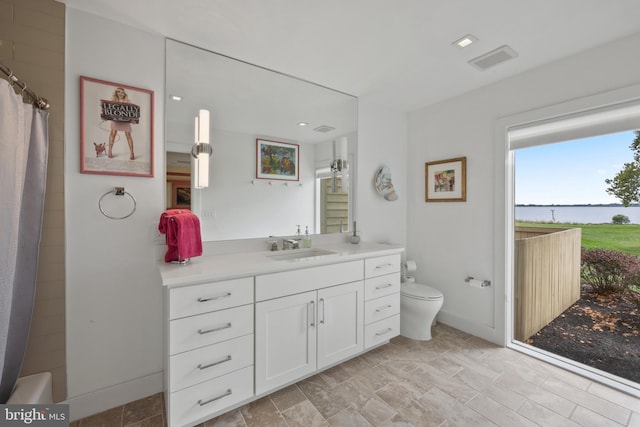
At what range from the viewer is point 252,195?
7.11ft

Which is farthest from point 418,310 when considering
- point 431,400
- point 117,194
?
point 117,194

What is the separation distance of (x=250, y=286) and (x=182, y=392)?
61cm

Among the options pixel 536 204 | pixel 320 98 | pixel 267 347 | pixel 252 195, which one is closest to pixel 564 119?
pixel 536 204

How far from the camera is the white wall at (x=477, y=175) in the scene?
6.43ft

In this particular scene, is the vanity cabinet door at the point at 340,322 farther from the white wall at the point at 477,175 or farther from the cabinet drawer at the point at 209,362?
the white wall at the point at 477,175

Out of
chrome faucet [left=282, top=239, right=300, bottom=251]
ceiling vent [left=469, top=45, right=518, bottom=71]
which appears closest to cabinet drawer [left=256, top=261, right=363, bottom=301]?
chrome faucet [left=282, top=239, right=300, bottom=251]

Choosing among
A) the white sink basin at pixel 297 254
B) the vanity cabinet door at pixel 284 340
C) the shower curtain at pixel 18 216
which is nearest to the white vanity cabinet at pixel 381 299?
the white sink basin at pixel 297 254

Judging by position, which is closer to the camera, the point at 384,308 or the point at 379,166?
the point at 384,308

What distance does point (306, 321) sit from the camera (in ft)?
5.87

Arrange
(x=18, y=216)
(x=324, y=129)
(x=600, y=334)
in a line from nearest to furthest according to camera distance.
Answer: (x=18, y=216)
(x=600, y=334)
(x=324, y=129)

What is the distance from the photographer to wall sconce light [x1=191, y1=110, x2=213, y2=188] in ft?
6.08

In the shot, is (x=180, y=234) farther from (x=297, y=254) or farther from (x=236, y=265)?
(x=297, y=254)

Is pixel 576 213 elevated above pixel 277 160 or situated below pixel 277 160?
below

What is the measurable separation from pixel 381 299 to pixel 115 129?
2.26 metres
